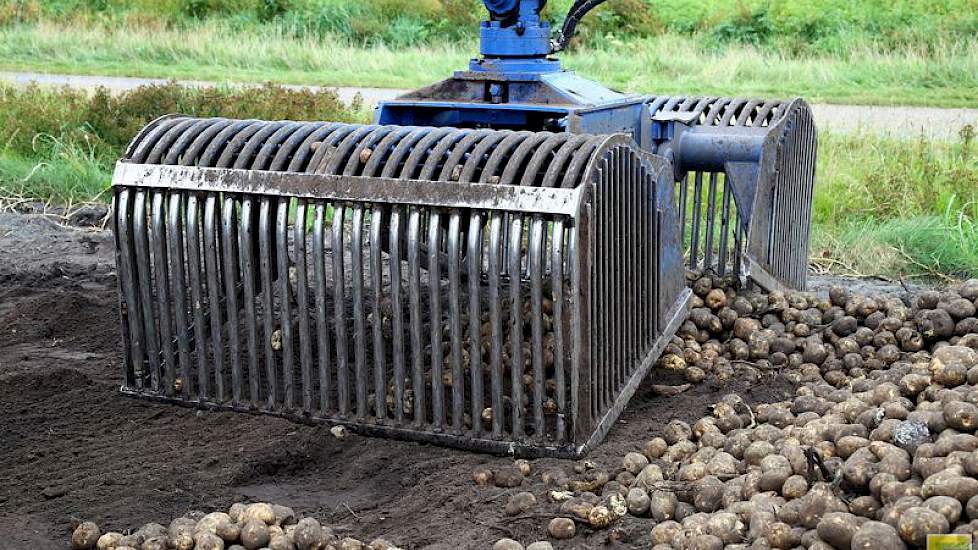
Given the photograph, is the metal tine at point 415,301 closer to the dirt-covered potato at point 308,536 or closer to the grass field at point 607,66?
the dirt-covered potato at point 308,536

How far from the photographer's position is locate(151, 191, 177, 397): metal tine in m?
4.61

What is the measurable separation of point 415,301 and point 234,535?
3.64 feet

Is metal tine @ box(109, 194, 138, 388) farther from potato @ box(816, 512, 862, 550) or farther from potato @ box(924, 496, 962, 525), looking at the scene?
potato @ box(924, 496, 962, 525)

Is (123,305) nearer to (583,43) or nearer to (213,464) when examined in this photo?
(213,464)

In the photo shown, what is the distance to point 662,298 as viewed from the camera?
194 inches

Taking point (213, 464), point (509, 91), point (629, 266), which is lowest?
point (213, 464)

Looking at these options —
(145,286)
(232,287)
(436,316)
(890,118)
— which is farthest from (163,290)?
(890,118)

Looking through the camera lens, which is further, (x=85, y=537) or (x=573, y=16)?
(x=573, y=16)

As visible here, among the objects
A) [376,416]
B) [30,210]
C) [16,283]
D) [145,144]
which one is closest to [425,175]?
[376,416]

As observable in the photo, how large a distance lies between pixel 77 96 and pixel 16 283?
4.34 m

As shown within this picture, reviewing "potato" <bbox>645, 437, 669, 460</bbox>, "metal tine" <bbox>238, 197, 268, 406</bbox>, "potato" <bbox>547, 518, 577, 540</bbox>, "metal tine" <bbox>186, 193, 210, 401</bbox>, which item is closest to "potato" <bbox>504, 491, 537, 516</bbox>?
"potato" <bbox>547, 518, 577, 540</bbox>

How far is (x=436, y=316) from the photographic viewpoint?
4.25 meters

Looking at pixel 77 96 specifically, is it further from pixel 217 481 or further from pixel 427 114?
pixel 217 481

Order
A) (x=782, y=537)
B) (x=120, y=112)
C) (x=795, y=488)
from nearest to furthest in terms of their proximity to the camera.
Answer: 1. (x=782, y=537)
2. (x=795, y=488)
3. (x=120, y=112)
